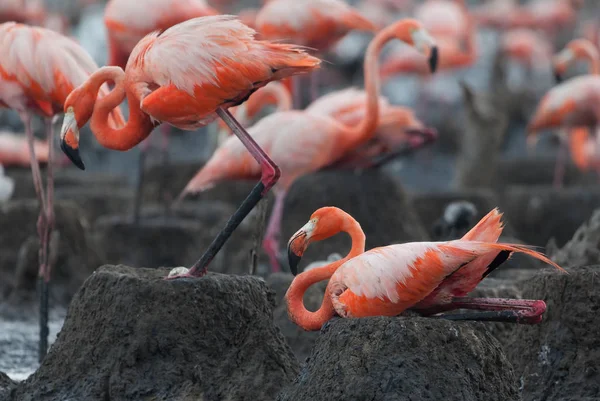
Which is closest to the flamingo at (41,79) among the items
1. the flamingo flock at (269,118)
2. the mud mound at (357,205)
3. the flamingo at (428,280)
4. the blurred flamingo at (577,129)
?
the flamingo flock at (269,118)

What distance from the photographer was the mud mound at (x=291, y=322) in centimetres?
661

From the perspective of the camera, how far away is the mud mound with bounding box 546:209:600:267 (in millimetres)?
6730

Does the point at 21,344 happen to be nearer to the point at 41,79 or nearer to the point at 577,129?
the point at 41,79

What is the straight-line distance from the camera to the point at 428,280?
4828 millimetres

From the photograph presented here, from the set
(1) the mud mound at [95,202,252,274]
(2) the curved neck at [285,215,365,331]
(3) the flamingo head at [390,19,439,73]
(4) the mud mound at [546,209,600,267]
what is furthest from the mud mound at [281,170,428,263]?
(2) the curved neck at [285,215,365,331]

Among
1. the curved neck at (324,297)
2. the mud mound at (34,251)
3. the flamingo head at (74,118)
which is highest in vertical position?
the flamingo head at (74,118)

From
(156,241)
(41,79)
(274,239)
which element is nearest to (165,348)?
(41,79)

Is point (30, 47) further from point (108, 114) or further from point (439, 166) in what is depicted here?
point (439, 166)

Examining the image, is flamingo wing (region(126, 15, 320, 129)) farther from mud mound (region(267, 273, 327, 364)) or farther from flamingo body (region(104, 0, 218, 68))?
flamingo body (region(104, 0, 218, 68))

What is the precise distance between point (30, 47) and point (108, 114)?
1173 mm

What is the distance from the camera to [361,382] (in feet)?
14.8

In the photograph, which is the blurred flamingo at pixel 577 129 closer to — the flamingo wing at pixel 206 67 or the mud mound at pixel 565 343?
the mud mound at pixel 565 343

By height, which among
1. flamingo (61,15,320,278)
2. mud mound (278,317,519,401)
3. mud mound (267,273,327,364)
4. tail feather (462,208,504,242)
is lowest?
mud mound (267,273,327,364)

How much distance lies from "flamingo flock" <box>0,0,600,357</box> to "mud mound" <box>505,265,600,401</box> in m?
0.32
